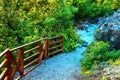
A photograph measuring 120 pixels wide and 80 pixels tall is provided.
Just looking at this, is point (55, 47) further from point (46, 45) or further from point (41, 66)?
point (41, 66)

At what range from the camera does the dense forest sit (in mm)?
10851

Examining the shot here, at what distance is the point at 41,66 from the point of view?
11328mm

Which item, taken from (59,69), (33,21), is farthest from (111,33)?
(33,21)

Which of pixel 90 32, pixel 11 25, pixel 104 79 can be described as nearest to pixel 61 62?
pixel 11 25

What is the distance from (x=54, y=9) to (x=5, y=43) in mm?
3956

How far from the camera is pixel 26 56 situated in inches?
481

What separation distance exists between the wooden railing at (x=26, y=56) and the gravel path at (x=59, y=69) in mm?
276

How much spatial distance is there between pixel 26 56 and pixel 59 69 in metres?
2.11

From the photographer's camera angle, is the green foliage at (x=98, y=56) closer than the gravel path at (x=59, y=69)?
No

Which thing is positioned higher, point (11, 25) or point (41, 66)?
point (11, 25)

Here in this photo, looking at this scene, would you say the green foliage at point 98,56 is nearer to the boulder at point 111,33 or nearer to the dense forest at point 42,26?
the dense forest at point 42,26

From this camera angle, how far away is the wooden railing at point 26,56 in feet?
26.9

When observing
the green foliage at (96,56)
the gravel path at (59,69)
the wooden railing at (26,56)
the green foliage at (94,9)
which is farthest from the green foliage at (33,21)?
the green foliage at (94,9)

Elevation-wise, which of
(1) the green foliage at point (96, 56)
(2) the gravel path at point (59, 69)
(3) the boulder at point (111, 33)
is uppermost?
(3) the boulder at point (111, 33)
